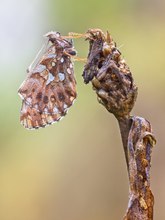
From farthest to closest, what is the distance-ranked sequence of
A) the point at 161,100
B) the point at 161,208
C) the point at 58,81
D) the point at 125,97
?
the point at 161,100, the point at 161,208, the point at 58,81, the point at 125,97

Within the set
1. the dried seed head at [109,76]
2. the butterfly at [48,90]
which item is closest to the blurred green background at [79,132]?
the butterfly at [48,90]

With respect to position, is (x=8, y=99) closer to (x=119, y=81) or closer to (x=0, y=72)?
(x=0, y=72)

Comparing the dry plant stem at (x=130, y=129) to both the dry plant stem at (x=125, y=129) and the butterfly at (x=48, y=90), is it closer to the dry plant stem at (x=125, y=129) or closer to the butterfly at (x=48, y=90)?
the dry plant stem at (x=125, y=129)

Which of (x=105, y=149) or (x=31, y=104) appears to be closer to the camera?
(x=31, y=104)

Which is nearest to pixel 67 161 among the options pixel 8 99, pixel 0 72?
pixel 8 99

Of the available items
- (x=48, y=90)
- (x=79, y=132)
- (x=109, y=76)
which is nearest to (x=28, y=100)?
(x=48, y=90)

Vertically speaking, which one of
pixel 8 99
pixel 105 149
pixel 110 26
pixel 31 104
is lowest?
pixel 31 104
